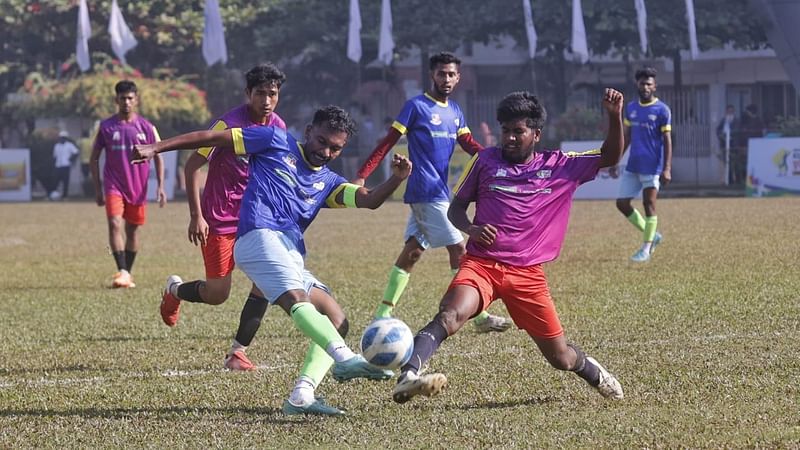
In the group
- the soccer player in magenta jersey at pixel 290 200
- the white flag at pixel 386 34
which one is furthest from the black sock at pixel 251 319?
the white flag at pixel 386 34

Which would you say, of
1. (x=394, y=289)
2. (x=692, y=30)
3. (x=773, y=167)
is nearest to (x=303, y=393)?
(x=394, y=289)

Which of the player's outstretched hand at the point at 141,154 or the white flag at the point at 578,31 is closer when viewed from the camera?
the player's outstretched hand at the point at 141,154

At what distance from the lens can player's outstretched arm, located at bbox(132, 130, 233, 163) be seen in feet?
23.4

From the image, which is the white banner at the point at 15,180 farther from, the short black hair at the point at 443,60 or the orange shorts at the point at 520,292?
the orange shorts at the point at 520,292

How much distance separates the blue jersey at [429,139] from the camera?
34.6 ft

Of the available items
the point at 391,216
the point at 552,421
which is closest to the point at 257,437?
the point at 552,421

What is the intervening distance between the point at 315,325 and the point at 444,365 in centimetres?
186

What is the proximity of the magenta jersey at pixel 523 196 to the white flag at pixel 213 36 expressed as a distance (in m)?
33.7

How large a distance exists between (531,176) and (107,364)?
3388 mm

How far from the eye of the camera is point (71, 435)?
6.59m

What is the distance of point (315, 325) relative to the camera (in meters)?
6.89

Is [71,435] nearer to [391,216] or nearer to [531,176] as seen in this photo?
[531,176]

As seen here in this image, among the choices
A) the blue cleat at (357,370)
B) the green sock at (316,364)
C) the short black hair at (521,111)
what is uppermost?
the short black hair at (521,111)

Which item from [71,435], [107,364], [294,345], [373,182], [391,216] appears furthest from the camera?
[373,182]
